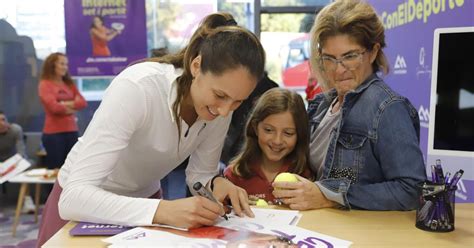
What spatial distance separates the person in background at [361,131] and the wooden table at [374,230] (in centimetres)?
5

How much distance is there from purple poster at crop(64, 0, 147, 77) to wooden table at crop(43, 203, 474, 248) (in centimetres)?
408

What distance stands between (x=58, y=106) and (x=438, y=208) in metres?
4.04

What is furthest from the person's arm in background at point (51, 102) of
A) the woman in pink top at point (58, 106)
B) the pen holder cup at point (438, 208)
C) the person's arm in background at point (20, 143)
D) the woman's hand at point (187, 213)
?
the pen holder cup at point (438, 208)

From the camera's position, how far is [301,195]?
140 centimetres

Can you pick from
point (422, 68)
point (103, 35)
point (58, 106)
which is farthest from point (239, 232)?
point (103, 35)

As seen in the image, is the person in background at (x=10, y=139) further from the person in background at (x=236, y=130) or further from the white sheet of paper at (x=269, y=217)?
the white sheet of paper at (x=269, y=217)

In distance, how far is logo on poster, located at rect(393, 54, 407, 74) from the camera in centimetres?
312

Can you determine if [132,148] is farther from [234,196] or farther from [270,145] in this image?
[270,145]

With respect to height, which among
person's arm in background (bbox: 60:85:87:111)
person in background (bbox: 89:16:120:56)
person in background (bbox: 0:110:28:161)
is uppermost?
person in background (bbox: 89:16:120:56)

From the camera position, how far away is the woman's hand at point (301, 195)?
1.40m

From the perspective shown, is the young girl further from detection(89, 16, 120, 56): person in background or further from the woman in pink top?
detection(89, 16, 120, 56): person in background

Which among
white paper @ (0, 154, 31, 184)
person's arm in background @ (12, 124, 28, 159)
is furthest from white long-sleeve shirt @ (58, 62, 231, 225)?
person's arm in background @ (12, 124, 28, 159)

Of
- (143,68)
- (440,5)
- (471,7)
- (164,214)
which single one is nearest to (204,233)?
(164,214)

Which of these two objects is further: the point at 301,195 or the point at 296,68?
the point at 296,68
